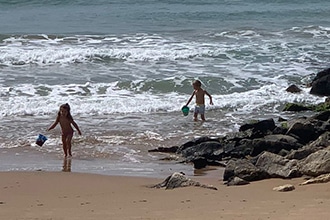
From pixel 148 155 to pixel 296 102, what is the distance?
6.77 meters

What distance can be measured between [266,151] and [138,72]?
1105 cm

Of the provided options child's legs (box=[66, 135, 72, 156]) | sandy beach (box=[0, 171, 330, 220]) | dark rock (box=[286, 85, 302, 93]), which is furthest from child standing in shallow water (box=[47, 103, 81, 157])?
dark rock (box=[286, 85, 302, 93])

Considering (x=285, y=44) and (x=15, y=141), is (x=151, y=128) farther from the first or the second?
(x=285, y=44)

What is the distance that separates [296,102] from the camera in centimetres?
1753

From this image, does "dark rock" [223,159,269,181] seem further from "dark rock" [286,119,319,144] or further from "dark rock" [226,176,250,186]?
"dark rock" [286,119,319,144]

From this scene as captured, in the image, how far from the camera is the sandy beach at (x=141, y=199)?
6.78 metres

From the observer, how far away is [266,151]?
428 inches

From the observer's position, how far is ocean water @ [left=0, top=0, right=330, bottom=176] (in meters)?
13.0

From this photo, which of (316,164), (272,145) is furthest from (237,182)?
(272,145)

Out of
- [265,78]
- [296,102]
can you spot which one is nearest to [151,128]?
[296,102]

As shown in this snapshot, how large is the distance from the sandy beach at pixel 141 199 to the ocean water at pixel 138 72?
1.08 meters

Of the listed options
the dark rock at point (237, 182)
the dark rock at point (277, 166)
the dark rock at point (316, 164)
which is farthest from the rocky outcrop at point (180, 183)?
the dark rock at point (316, 164)

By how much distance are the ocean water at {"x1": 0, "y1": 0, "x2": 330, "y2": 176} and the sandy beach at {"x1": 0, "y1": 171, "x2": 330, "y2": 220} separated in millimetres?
1080

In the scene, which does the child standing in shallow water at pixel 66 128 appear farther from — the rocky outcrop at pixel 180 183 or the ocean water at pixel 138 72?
the rocky outcrop at pixel 180 183
